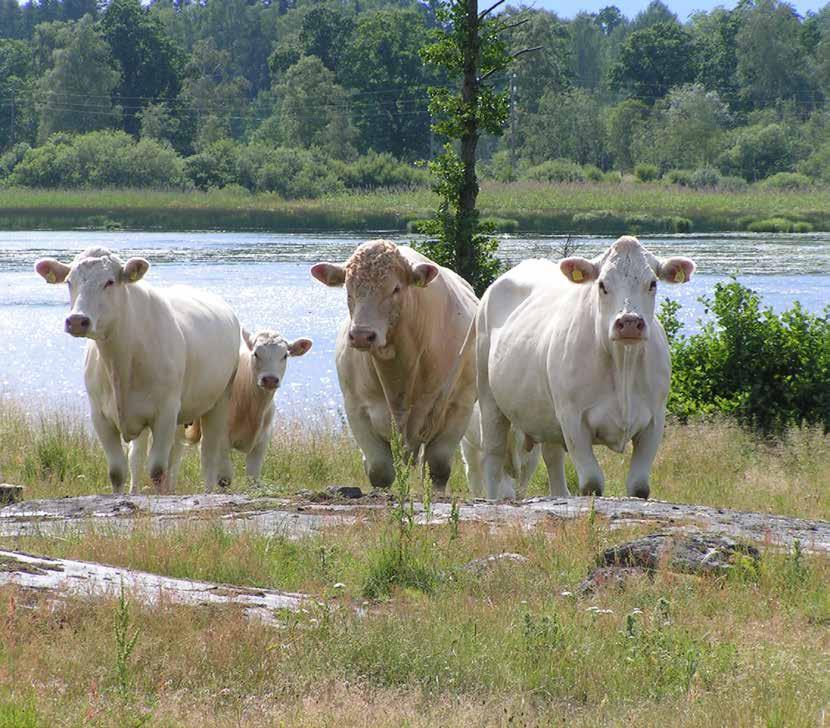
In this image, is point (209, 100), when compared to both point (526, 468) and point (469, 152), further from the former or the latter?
point (526, 468)

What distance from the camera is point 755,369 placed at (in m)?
15.5

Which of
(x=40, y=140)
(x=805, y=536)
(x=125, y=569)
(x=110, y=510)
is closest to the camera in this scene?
(x=125, y=569)

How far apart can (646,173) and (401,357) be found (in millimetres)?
73355

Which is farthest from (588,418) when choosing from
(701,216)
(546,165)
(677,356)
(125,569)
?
(546,165)

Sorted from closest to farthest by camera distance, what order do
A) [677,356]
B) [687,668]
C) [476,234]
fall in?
[687,668], [677,356], [476,234]

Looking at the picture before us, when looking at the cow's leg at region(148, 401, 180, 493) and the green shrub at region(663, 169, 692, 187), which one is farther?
the green shrub at region(663, 169, 692, 187)

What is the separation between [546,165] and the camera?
81312 millimetres

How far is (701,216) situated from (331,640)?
6019cm

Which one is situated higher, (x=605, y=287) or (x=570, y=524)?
(x=605, y=287)

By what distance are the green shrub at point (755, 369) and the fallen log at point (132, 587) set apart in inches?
385

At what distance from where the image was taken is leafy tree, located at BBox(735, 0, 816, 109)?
119312mm

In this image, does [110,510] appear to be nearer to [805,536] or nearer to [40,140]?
[805,536]

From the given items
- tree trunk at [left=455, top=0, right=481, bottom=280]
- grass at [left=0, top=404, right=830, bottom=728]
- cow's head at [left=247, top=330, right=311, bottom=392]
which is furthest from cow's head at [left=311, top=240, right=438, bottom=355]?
tree trunk at [left=455, top=0, right=481, bottom=280]

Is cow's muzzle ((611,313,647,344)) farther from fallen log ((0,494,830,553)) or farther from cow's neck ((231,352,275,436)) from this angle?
cow's neck ((231,352,275,436))
